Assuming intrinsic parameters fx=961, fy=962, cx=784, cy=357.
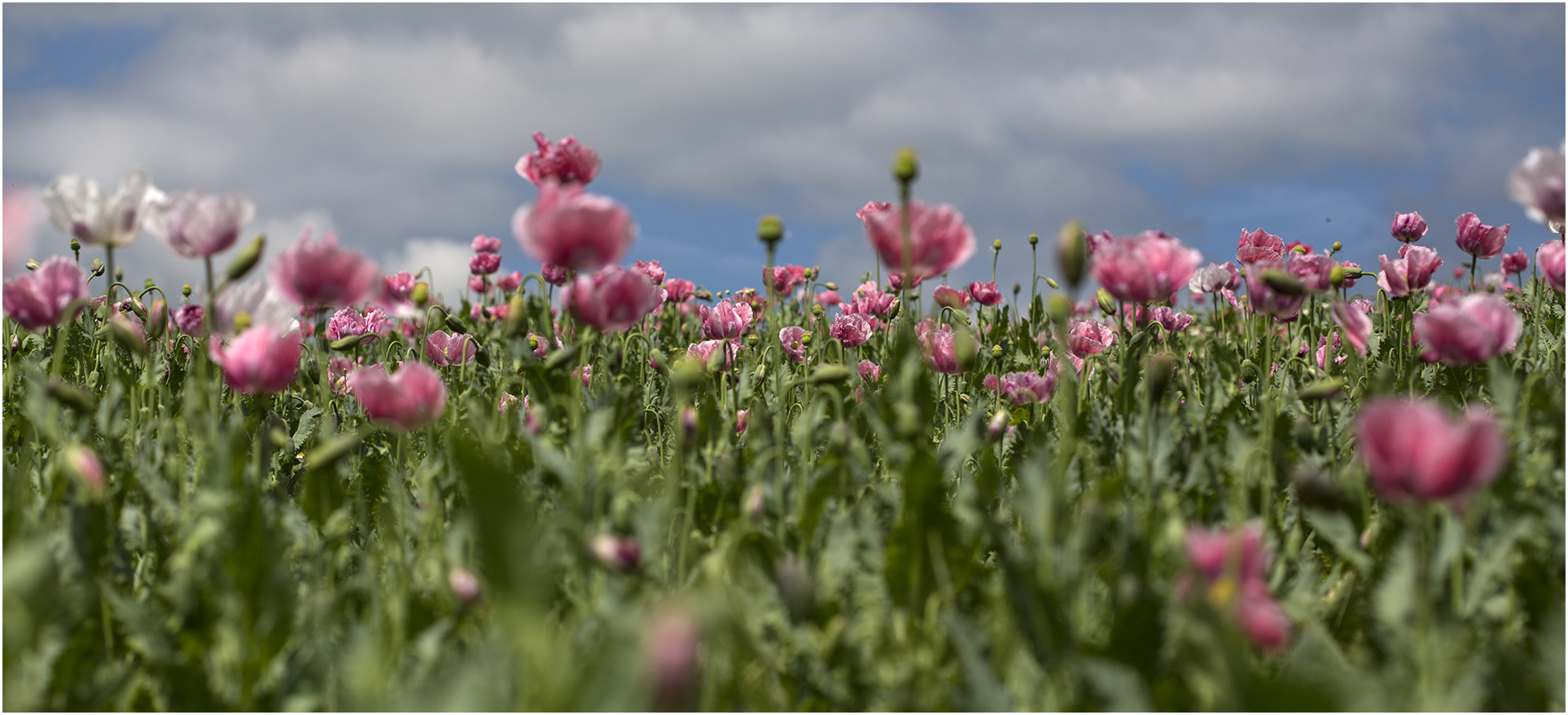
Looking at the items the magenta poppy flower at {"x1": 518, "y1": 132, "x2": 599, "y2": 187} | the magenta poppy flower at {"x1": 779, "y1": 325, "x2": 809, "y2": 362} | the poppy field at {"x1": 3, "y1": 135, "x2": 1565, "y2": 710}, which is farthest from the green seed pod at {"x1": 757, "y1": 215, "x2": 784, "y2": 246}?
the magenta poppy flower at {"x1": 779, "y1": 325, "x2": 809, "y2": 362}

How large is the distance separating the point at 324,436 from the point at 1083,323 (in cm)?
260

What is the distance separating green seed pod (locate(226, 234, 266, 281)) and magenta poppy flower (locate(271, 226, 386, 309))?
37mm

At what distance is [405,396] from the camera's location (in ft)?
6.40

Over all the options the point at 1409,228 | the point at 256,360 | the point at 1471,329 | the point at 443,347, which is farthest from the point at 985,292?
the point at 256,360

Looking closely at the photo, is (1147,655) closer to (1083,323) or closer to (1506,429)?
(1506,429)

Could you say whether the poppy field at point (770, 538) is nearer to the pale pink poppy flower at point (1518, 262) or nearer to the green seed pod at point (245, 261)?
the green seed pod at point (245, 261)

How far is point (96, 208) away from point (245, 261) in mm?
385

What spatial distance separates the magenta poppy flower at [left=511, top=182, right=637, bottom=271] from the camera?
161 cm

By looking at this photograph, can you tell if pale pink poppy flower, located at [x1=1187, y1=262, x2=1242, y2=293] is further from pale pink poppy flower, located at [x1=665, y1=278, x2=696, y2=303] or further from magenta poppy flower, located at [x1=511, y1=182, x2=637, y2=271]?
pale pink poppy flower, located at [x1=665, y1=278, x2=696, y2=303]

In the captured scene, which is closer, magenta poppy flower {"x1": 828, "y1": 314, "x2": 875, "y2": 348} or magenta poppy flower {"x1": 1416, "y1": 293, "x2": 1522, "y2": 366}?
magenta poppy flower {"x1": 1416, "y1": 293, "x2": 1522, "y2": 366}

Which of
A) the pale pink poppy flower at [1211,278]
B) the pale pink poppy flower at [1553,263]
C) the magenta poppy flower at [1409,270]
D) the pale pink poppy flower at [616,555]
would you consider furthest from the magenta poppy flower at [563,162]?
the magenta poppy flower at [1409,270]

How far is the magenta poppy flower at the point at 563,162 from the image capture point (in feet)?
6.97

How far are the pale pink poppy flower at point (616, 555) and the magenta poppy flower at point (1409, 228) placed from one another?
3.93 meters

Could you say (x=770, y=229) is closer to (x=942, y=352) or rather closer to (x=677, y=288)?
(x=942, y=352)
